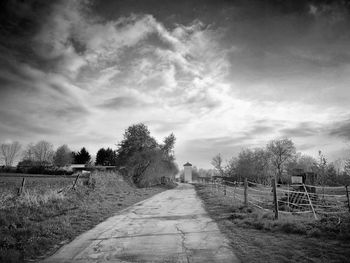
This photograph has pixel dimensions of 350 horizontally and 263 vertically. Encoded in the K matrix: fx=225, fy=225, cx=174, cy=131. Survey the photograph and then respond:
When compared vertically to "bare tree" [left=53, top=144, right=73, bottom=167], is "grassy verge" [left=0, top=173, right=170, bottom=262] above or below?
below

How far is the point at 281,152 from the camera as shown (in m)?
71.1

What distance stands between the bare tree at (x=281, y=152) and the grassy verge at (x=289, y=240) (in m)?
68.5

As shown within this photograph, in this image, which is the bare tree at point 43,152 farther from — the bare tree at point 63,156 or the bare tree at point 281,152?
the bare tree at point 281,152

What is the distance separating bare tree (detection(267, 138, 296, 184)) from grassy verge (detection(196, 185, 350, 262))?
68.5 metres

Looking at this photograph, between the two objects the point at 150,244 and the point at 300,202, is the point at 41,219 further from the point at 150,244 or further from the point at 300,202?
the point at 300,202

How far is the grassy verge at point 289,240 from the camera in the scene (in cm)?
526

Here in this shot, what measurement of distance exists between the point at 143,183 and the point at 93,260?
3136 centimetres

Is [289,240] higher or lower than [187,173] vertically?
lower

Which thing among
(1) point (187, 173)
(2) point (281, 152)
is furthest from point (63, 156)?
(2) point (281, 152)

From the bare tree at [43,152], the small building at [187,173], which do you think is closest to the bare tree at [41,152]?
the bare tree at [43,152]

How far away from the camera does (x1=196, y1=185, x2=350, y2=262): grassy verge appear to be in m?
Result: 5.26

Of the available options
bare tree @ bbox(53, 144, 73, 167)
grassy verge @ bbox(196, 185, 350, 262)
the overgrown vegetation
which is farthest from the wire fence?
bare tree @ bbox(53, 144, 73, 167)

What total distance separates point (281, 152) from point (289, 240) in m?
71.5

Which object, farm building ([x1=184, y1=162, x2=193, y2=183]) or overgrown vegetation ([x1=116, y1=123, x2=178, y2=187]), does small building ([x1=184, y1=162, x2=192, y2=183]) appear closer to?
farm building ([x1=184, y1=162, x2=193, y2=183])
